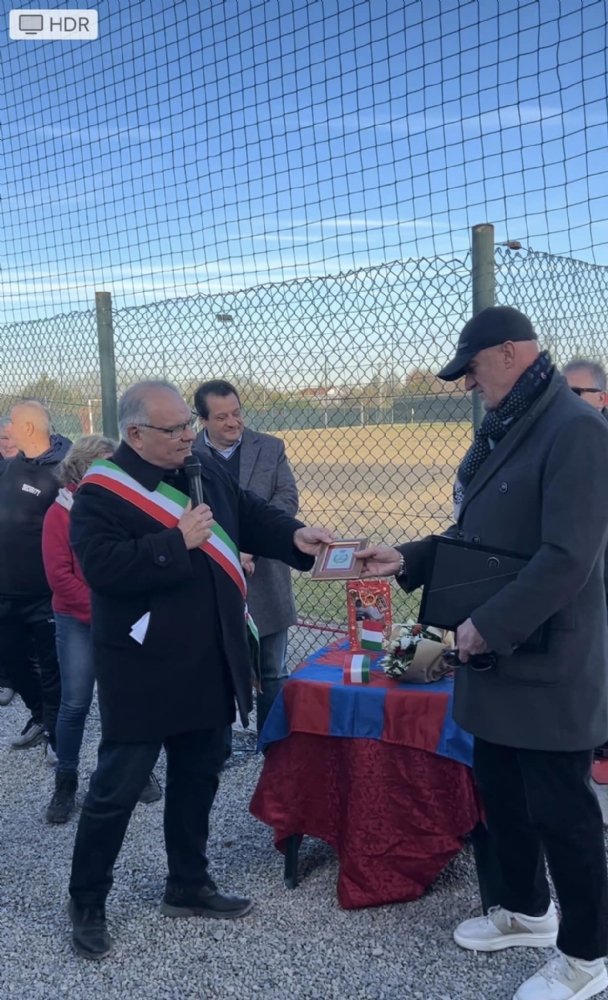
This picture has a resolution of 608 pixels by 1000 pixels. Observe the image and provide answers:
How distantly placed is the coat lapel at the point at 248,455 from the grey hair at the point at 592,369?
150 cm

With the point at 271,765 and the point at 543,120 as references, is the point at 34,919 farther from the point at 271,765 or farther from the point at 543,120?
the point at 543,120

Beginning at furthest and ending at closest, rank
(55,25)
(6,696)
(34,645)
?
(6,696), (55,25), (34,645)

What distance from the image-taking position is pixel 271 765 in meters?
3.58

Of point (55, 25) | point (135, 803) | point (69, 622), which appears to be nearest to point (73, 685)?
point (69, 622)

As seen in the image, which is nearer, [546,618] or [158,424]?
[546,618]

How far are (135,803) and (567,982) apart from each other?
1495mm

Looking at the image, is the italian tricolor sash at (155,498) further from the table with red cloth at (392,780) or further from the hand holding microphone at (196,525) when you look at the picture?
the table with red cloth at (392,780)

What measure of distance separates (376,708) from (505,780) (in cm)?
59

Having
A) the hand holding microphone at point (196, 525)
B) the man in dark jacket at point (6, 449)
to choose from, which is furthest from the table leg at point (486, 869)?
the man in dark jacket at point (6, 449)

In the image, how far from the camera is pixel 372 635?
12.2ft

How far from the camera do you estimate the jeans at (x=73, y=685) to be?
4.36m

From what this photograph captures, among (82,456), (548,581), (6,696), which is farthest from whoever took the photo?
(6,696)

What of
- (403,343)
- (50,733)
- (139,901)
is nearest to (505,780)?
(139,901)

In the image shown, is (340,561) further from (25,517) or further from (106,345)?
(106,345)
